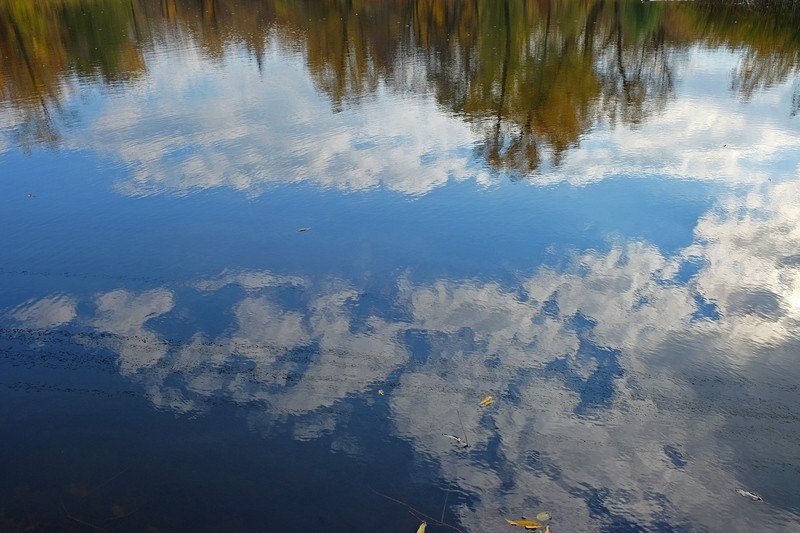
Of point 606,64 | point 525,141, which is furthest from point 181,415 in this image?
point 606,64

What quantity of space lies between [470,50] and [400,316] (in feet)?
74.3

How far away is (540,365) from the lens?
6680mm

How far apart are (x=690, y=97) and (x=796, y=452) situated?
15.3m

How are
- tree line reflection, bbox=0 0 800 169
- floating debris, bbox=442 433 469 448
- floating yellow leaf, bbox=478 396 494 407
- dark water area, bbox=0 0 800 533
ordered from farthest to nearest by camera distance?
tree line reflection, bbox=0 0 800 169 < floating yellow leaf, bbox=478 396 494 407 < floating debris, bbox=442 433 469 448 < dark water area, bbox=0 0 800 533

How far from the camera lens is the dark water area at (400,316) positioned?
5.28 meters

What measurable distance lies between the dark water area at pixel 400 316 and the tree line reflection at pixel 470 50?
40 centimetres

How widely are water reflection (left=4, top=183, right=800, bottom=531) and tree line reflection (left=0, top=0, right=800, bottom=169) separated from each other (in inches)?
212

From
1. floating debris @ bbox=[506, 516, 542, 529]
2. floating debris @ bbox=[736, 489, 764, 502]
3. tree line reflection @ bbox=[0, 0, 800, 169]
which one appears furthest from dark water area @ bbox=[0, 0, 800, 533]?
tree line reflection @ bbox=[0, 0, 800, 169]

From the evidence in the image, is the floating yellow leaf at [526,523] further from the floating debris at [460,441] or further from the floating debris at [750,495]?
the floating debris at [750,495]

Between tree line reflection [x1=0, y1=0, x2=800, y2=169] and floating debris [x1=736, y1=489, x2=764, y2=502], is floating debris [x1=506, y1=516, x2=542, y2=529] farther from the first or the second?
tree line reflection [x1=0, y1=0, x2=800, y2=169]

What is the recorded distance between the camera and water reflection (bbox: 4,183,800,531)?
5.35m

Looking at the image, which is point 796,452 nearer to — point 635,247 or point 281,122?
point 635,247

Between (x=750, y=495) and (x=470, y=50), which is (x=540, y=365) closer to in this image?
(x=750, y=495)

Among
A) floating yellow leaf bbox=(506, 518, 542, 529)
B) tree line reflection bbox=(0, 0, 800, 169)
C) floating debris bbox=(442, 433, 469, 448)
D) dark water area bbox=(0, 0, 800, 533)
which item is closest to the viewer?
floating yellow leaf bbox=(506, 518, 542, 529)
